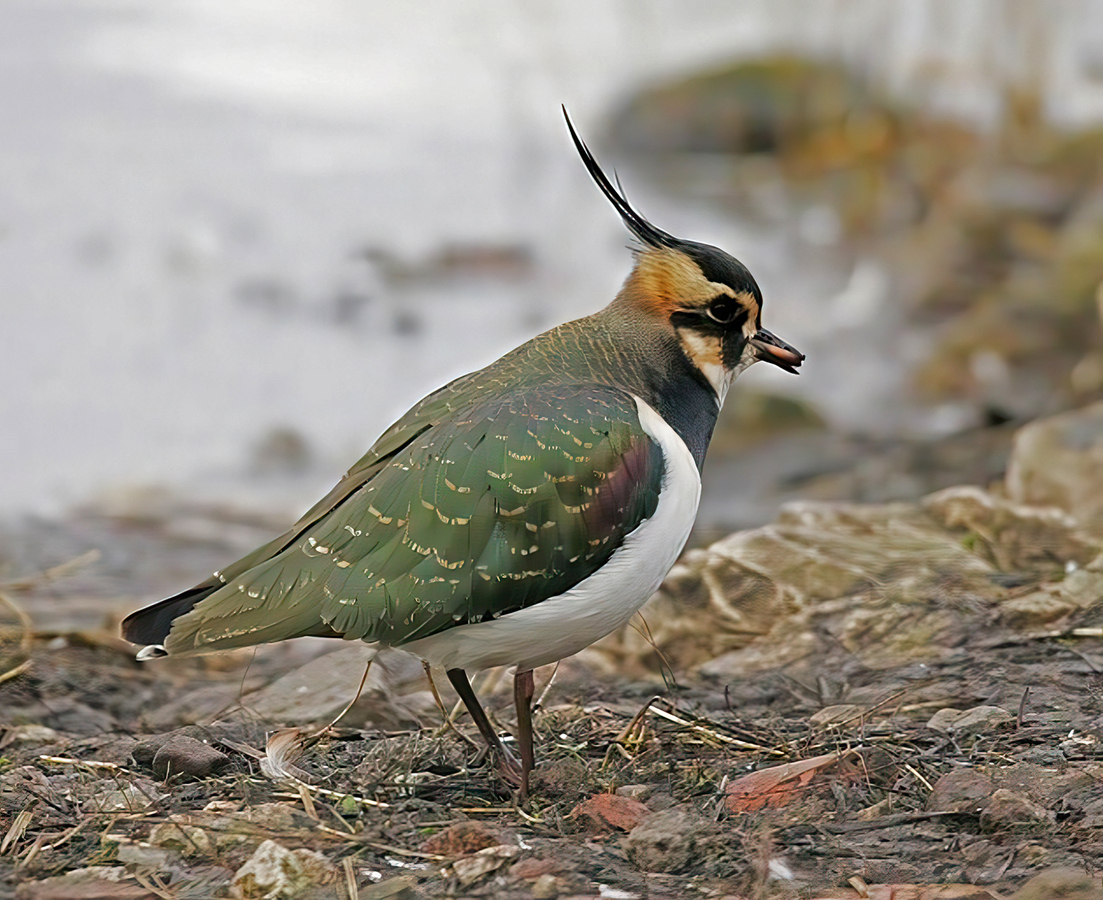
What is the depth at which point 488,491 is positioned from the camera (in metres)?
3.48

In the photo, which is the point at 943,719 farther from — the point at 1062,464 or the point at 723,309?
the point at 1062,464

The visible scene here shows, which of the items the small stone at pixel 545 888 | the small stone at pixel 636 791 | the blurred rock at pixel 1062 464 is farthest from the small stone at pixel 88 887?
the blurred rock at pixel 1062 464

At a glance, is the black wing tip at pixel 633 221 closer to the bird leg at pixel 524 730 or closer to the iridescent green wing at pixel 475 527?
the iridescent green wing at pixel 475 527

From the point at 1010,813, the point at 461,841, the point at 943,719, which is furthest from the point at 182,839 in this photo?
the point at 943,719

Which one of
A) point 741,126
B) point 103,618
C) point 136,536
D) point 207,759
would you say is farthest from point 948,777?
point 741,126

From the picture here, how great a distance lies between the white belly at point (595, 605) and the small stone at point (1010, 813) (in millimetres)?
1007

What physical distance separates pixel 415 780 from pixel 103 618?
9.80 ft

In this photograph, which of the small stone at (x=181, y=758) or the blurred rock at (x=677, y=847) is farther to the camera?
the small stone at (x=181, y=758)

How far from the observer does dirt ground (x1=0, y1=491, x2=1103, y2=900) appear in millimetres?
3152

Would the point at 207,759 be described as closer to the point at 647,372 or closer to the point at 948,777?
the point at 647,372

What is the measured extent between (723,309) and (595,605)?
0.99m

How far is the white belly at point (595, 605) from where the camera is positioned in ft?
11.3

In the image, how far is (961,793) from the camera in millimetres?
3410

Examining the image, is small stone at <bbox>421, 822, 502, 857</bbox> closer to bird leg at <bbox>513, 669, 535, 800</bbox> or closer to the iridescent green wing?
bird leg at <bbox>513, 669, 535, 800</bbox>
